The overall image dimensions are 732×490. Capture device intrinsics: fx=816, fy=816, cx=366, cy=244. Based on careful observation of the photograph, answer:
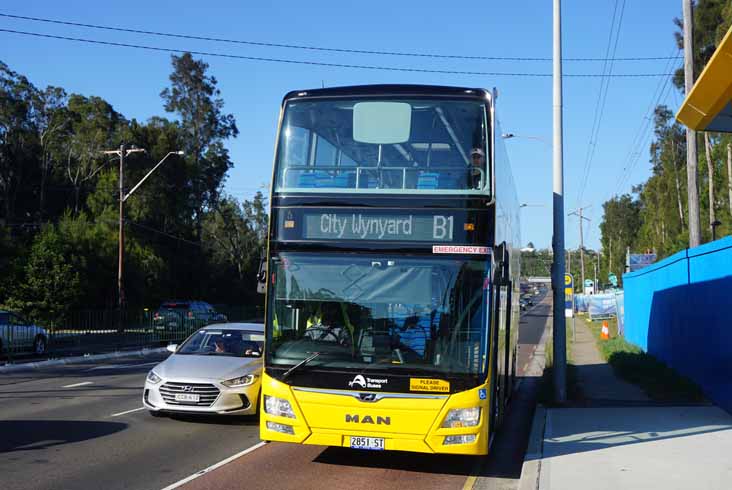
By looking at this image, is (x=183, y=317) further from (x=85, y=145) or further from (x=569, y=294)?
(x=85, y=145)

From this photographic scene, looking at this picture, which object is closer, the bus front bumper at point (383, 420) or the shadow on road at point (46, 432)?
the bus front bumper at point (383, 420)

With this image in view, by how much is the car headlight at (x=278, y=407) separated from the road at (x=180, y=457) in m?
0.68

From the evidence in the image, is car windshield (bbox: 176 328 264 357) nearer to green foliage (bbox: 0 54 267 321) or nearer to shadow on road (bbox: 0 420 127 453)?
shadow on road (bbox: 0 420 127 453)

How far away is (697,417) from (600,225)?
109259 mm

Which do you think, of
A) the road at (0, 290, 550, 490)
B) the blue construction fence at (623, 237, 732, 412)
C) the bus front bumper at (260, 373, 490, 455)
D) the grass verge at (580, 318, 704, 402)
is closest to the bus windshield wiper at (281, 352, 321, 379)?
the bus front bumper at (260, 373, 490, 455)

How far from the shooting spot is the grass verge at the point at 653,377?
15.0m

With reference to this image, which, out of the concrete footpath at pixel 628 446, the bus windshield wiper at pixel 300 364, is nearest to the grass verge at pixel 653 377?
the concrete footpath at pixel 628 446

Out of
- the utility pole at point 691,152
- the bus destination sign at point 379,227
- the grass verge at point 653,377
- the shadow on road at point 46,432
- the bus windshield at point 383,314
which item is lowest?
the shadow on road at point 46,432

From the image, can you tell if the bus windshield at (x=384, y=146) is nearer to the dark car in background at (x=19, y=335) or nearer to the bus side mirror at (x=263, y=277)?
the bus side mirror at (x=263, y=277)

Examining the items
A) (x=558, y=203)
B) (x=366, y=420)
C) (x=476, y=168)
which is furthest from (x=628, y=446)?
(x=558, y=203)

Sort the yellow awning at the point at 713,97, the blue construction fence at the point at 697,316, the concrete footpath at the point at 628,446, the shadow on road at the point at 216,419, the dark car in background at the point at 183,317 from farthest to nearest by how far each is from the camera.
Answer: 1. the dark car in background at the point at 183,317
2. the blue construction fence at the point at 697,316
3. the shadow on road at the point at 216,419
4. the yellow awning at the point at 713,97
5. the concrete footpath at the point at 628,446

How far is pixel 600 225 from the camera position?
11775cm

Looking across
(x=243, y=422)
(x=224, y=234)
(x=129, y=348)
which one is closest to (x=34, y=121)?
(x=224, y=234)

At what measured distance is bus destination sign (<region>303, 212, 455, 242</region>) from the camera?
880cm
